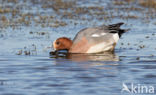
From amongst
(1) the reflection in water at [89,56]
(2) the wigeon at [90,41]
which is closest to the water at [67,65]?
(1) the reflection in water at [89,56]

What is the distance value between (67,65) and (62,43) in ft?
5.78

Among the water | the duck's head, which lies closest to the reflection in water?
the water

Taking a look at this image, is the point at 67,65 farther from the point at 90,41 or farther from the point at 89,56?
the point at 90,41

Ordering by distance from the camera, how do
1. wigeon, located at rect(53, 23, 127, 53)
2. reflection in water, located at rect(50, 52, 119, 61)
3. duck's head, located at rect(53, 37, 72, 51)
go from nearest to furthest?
1. reflection in water, located at rect(50, 52, 119, 61)
2. wigeon, located at rect(53, 23, 127, 53)
3. duck's head, located at rect(53, 37, 72, 51)

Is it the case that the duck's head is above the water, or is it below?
above

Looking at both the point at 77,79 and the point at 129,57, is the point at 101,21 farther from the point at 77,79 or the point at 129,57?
the point at 77,79

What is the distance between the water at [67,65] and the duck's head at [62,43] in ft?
0.87

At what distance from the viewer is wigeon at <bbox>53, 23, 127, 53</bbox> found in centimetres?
1138

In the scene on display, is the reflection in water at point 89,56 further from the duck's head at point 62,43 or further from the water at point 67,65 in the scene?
the duck's head at point 62,43

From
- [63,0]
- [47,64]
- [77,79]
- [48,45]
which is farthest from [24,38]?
[63,0]

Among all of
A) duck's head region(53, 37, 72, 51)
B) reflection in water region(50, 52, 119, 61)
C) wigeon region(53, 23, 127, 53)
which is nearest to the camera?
reflection in water region(50, 52, 119, 61)

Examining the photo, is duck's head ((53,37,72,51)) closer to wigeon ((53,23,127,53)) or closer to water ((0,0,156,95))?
wigeon ((53,23,127,53))

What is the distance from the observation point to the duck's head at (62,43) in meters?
11.6

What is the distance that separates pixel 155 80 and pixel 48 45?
4.69m
